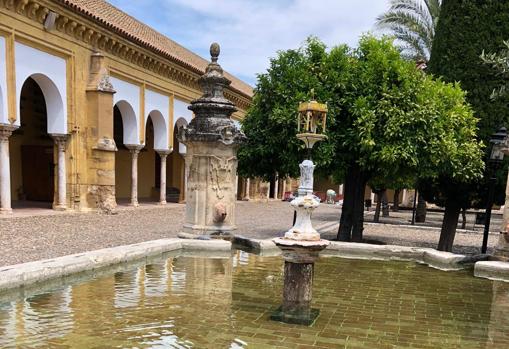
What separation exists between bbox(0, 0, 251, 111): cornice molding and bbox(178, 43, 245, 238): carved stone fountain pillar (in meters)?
8.18

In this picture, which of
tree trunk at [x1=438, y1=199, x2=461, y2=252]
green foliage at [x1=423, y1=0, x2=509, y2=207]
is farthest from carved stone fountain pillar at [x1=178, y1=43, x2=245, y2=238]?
tree trunk at [x1=438, y1=199, x2=461, y2=252]

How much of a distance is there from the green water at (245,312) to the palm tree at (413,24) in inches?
491

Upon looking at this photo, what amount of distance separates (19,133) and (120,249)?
15.1m

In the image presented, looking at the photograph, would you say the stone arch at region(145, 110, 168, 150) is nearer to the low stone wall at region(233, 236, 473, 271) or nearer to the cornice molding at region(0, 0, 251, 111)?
the cornice molding at region(0, 0, 251, 111)

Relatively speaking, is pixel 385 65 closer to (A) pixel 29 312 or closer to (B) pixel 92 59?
(A) pixel 29 312

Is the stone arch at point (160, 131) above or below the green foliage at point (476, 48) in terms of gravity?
below

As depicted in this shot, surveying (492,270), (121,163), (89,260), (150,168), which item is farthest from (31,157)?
(492,270)

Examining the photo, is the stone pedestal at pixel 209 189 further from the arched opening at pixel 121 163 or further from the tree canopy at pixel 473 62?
the arched opening at pixel 121 163

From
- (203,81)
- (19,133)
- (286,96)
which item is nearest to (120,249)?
(203,81)

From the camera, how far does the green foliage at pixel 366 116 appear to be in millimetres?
8352

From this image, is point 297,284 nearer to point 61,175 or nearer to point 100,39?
point 61,175

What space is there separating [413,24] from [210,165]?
40.2ft

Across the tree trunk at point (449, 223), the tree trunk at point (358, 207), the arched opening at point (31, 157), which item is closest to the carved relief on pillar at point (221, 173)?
the tree trunk at point (358, 207)

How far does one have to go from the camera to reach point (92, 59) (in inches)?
624
